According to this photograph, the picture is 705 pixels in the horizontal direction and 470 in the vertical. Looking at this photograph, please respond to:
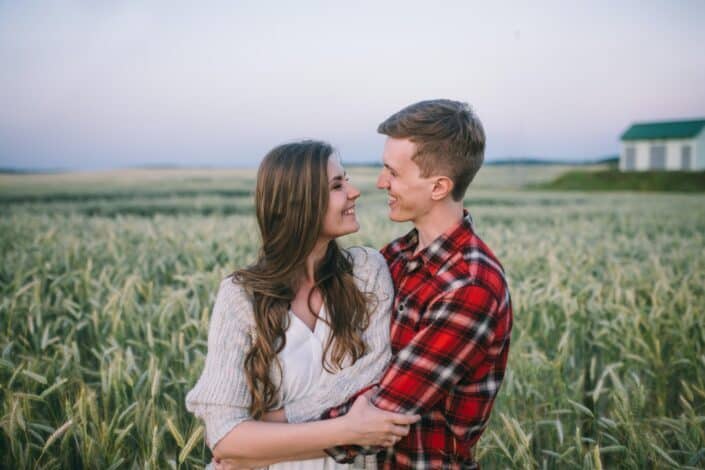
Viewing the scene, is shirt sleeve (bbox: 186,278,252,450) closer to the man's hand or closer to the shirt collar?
the man's hand

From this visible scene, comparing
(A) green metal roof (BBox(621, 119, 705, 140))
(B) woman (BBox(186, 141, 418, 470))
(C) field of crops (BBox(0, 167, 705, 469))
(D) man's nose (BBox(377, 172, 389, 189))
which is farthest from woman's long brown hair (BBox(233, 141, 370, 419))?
(A) green metal roof (BBox(621, 119, 705, 140))

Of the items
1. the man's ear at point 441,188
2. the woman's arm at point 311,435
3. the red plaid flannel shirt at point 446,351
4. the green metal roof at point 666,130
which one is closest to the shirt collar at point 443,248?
the red plaid flannel shirt at point 446,351

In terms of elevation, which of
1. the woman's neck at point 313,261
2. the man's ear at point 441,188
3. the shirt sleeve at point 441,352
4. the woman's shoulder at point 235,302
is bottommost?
the shirt sleeve at point 441,352

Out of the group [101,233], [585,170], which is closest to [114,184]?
[101,233]

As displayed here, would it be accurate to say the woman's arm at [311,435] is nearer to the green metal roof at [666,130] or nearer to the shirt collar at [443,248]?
the shirt collar at [443,248]

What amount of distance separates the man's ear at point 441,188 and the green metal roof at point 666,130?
191 ft

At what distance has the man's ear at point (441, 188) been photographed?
5.86ft

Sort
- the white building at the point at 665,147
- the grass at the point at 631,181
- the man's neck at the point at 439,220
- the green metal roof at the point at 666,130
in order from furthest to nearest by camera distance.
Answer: the green metal roof at the point at 666,130 < the white building at the point at 665,147 < the grass at the point at 631,181 < the man's neck at the point at 439,220

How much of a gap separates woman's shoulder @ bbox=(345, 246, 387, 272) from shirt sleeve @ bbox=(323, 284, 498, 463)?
0.39 metres

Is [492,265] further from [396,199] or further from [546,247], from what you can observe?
[546,247]

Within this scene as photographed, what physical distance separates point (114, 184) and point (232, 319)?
100 feet

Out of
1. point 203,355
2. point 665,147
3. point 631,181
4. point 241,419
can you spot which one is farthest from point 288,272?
point 665,147

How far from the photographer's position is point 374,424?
1.51 m

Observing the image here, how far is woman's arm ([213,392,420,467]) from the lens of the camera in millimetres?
1517
